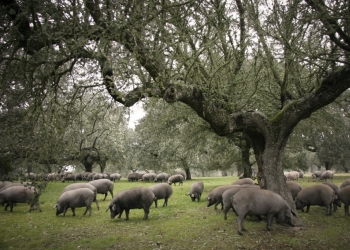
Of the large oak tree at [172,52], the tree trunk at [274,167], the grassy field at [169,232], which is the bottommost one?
the grassy field at [169,232]

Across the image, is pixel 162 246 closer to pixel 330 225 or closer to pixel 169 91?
pixel 169 91

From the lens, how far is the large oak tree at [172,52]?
671cm

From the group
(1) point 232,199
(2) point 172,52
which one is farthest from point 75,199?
(2) point 172,52

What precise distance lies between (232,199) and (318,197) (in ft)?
16.4

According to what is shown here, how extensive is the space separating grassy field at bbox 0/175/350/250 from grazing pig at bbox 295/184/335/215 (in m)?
0.52

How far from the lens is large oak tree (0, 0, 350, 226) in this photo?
6707mm

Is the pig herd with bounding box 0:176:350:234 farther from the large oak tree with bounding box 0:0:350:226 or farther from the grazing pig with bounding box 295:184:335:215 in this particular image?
the large oak tree with bounding box 0:0:350:226

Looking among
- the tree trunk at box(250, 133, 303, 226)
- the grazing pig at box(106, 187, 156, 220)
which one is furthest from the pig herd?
the tree trunk at box(250, 133, 303, 226)

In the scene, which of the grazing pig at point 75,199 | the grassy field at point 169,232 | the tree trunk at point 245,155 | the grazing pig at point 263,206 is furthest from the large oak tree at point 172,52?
the tree trunk at point 245,155

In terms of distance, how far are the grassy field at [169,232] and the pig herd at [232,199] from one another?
0.49 meters

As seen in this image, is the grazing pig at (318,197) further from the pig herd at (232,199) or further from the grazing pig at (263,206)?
the grazing pig at (263,206)

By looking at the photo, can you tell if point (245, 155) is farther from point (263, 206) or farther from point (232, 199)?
point (263, 206)

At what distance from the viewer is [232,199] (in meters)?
10.1

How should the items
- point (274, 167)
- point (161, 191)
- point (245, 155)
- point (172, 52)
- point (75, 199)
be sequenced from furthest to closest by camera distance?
point (245, 155), point (161, 191), point (75, 199), point (274, 167), point (172, 52)
